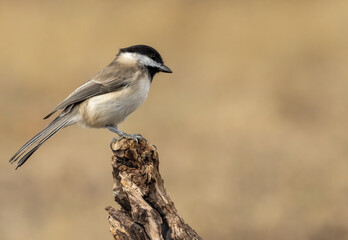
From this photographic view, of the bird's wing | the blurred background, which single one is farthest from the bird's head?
the blurred background

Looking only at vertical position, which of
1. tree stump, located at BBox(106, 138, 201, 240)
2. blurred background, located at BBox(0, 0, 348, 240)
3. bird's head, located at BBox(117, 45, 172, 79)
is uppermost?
blurred background, located at BBox(0, 0, 348, 240)

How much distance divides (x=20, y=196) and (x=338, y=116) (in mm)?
5596

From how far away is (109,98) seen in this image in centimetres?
619

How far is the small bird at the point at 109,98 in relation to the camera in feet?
20.3

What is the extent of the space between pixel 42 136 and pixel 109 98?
2.23 feet

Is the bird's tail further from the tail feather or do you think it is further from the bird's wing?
the bird's wing

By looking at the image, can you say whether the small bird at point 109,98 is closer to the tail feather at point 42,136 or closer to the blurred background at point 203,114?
the tail feather at point 42,136

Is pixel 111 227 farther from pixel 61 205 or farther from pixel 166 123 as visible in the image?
pixel 166 123

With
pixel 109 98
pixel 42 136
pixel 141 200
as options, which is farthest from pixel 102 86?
pixel 141 200

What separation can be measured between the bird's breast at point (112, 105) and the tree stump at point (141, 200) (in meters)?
0.81

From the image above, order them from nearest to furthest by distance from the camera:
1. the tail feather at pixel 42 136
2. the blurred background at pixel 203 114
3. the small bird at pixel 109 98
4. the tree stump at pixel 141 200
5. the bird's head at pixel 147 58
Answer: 1. the tree stump at pixel 141 200
2. the tail feather at pixel 42 136
3. the small bird at pixel 109 98
4. the bird's head at pixel 147 58
5. the blurred background at pixel 203 114

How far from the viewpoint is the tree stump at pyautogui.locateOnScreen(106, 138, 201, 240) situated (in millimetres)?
4910

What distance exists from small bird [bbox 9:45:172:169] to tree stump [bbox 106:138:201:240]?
840 millimetres

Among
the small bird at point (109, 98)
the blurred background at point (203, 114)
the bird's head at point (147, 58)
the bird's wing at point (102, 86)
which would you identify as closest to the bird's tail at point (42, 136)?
the small bird at point (109, 98)
